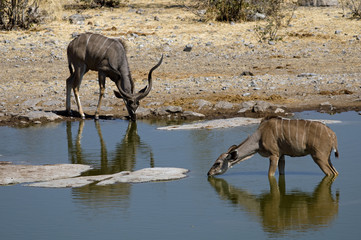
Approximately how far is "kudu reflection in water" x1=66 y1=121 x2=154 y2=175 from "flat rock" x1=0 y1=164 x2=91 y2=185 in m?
0.24

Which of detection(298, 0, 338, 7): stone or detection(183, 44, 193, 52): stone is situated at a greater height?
→ detection(298, 0, 338, 7): stone

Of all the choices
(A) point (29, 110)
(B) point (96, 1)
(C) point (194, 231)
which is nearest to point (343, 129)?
(C) point (194, 231)

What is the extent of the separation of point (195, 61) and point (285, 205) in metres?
10.4

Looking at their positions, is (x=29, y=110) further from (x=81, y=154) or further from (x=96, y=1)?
(x=96, y=1)

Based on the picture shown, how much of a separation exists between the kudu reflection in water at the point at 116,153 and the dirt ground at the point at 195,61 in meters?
2.27

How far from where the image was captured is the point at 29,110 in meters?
14.1

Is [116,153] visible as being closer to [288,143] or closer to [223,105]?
[288,143]

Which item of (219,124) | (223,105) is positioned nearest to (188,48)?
(223,105)

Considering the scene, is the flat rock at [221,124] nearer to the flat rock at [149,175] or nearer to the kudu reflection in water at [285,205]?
the flat rock at [149,175]

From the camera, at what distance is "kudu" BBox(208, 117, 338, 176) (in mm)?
8117

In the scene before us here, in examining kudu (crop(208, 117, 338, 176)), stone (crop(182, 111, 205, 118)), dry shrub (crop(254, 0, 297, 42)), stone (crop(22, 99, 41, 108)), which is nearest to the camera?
kudu (crop(208, 117, 338, 176))

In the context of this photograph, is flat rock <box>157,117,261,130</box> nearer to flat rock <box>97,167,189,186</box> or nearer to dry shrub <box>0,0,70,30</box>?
flat rock <box>97,167,189,186</box>

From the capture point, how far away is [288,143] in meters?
8.25

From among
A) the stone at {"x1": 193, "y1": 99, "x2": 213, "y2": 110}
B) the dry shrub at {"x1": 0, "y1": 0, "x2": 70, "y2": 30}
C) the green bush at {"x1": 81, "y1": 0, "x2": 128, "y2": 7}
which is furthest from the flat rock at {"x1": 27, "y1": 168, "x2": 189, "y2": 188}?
the green bush at {"x1": 81, "y1": 0, "x2": 128, "y2": 7}
